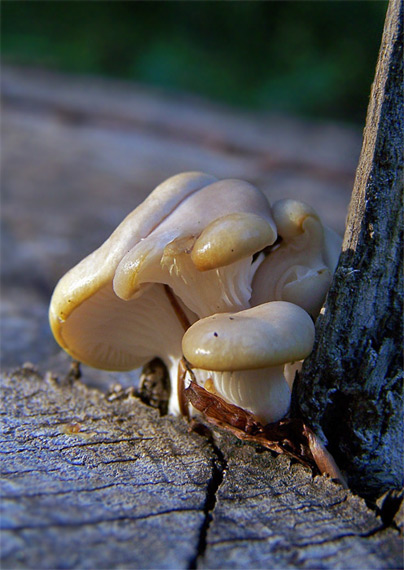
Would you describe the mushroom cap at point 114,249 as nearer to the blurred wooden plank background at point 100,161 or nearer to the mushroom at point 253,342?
the mushroom at point 253,342

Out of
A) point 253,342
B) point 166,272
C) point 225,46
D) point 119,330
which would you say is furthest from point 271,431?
point 225,46

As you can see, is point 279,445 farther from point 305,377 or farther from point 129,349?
point 129,349

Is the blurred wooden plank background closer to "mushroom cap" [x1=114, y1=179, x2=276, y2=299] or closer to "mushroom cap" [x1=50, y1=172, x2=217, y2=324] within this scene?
"mushroom cap" [x1=50, y1=172, x2=217, y2=324]

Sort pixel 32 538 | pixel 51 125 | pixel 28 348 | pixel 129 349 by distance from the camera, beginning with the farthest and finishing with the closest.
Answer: pixel 51 125
pixel 28 348
pixel 129 349
pixel 32 538

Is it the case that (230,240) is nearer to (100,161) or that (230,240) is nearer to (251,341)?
(251,341)

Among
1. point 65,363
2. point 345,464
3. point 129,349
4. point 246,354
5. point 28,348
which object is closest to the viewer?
point 246,354

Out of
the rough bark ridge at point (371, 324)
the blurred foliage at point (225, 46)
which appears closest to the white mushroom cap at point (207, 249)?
the rough bark ridge at point (371, 324)

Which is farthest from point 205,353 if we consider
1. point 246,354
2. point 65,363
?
point 65,363

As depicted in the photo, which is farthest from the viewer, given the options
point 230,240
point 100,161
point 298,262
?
point 100,161
